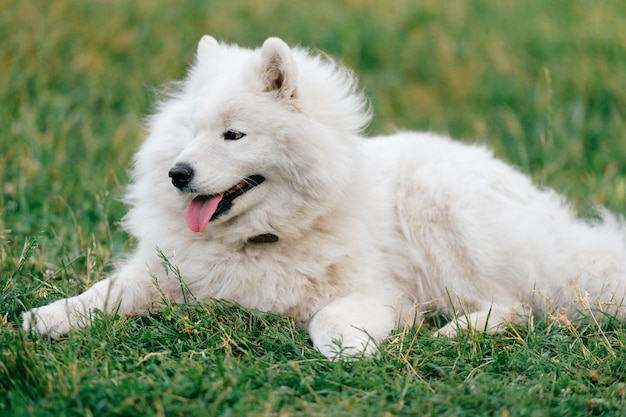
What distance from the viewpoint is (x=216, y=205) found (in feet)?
12.6

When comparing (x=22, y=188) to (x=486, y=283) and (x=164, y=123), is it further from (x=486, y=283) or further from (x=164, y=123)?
(x=486, y=283)

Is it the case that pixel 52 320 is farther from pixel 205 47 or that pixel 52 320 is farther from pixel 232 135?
pixel 205 47

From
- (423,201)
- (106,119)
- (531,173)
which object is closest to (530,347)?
(423,201)

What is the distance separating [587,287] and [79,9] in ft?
21.4

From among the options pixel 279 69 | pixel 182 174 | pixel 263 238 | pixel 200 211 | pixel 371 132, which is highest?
pixel 279 69

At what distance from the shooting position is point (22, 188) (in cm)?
553

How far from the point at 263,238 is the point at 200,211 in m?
0.37

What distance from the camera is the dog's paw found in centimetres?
364

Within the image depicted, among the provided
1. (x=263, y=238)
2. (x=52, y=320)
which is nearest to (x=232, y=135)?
(x=263, y=238)

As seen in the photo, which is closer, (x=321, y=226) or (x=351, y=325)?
(x=351, y=325)

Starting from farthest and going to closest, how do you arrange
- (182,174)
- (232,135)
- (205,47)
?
(205,47) → (232,135) → (182,174)

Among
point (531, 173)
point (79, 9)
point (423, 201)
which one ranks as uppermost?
point (79, 9)

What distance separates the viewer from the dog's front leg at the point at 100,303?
3645mm

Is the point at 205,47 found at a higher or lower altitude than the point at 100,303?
higher
